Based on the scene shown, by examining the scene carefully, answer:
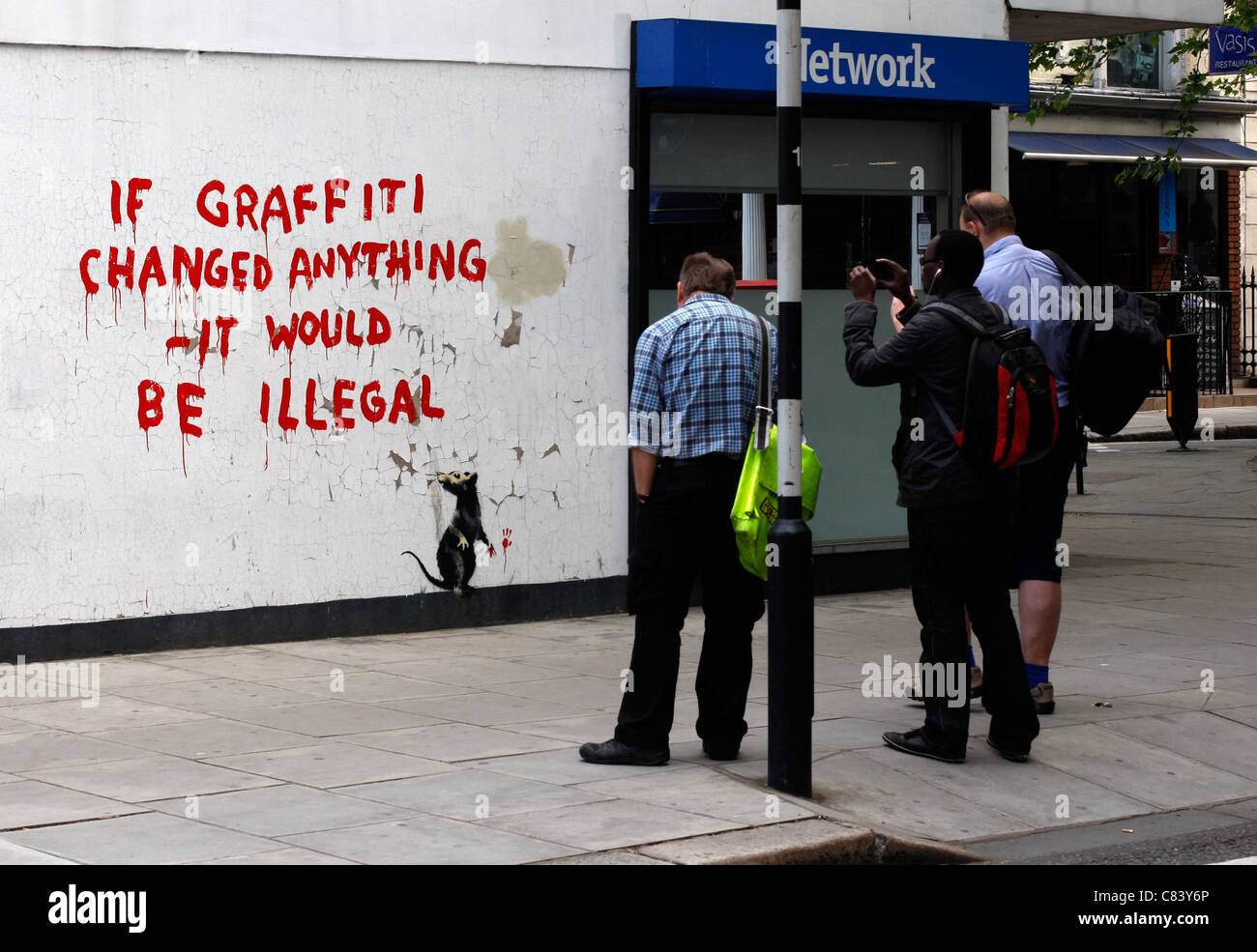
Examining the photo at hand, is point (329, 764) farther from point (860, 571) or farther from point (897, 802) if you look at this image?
point (860, 571)

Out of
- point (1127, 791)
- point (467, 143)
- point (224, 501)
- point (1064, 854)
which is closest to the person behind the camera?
point (1064, 854)

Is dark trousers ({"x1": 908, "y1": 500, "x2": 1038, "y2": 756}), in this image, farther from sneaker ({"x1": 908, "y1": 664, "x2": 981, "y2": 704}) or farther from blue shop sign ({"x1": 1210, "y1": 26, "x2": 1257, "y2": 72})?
blue shop sign ({"x1": 1210, "y1": 26, "x2": 1257, "y2": 72})

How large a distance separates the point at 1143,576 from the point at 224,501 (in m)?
6.21

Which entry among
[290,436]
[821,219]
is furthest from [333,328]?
[821,219]

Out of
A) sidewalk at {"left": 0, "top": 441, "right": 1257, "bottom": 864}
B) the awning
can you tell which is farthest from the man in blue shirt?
the awning

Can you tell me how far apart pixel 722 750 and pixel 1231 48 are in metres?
16.4

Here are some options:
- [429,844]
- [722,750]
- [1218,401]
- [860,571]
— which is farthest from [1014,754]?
[1218,401]

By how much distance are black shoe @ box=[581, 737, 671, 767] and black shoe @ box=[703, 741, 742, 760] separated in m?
0.20

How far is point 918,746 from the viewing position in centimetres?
705

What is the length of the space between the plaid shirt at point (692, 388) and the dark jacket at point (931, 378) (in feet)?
1.64

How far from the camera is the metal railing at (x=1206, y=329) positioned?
92.4 ft

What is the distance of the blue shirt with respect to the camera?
→ 7688 mm
